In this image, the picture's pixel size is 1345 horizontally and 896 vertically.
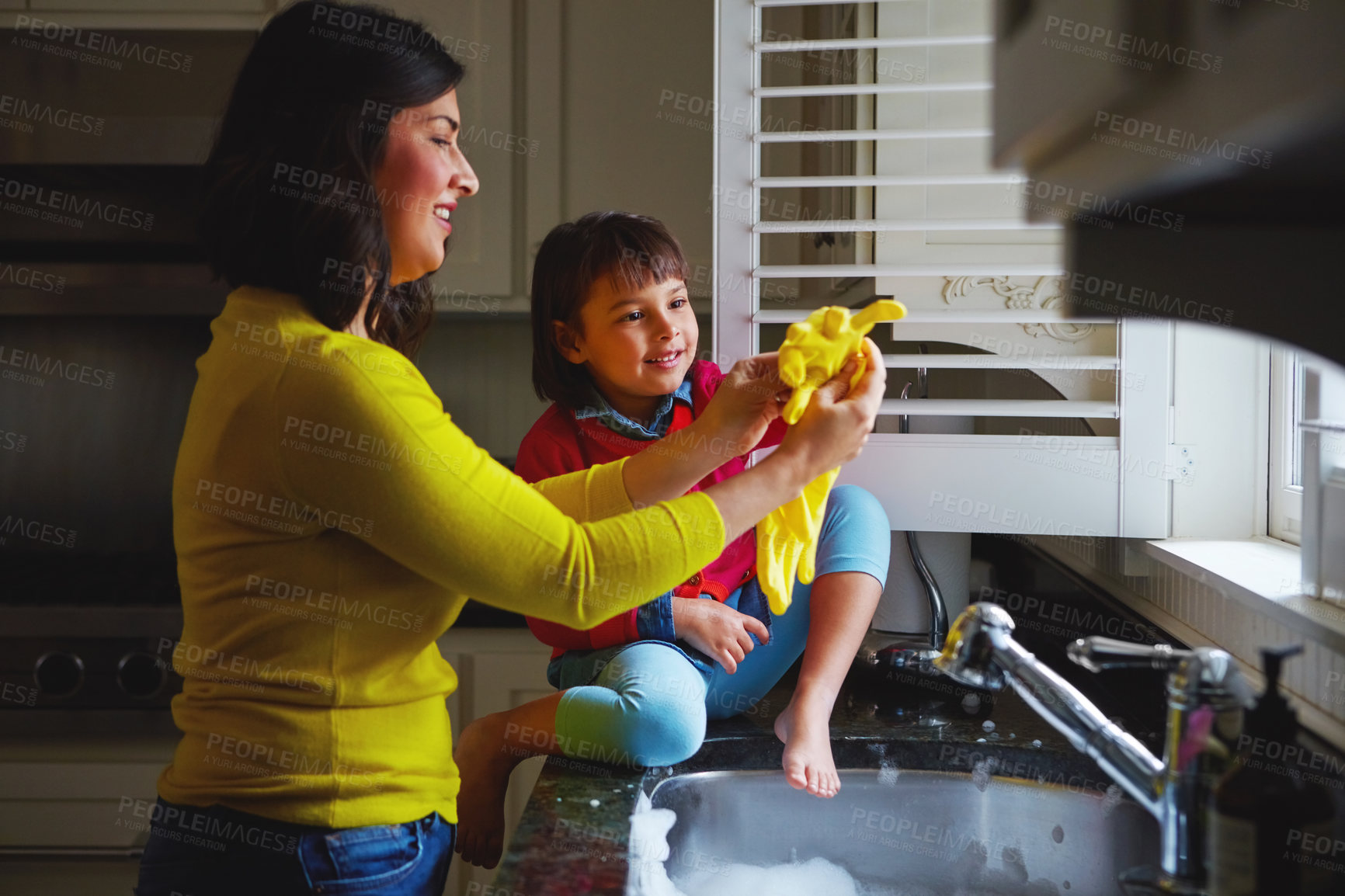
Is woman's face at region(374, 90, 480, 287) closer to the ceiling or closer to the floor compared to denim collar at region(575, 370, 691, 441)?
closer to the ceiling

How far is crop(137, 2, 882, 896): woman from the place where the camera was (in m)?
0.70

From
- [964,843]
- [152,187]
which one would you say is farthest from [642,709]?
[152,187]

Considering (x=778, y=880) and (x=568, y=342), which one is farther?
(x=568, y=342)

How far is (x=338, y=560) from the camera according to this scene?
756 mm

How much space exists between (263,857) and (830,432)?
0.53 m

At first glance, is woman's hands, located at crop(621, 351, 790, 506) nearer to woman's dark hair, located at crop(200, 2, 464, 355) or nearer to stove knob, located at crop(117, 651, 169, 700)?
woman's dark hair, located at crop(200, 2, 464, 355)

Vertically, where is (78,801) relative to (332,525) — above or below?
below

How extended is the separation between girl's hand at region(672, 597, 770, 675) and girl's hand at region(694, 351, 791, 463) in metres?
0.22

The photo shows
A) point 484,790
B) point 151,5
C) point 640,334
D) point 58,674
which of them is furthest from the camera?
point 151,5

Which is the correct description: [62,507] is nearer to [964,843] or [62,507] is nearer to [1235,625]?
[964,843]

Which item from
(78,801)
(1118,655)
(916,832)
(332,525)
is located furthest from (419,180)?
(78,801)

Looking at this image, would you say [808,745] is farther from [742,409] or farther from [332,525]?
[332,525]

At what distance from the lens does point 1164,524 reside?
3.75 ft

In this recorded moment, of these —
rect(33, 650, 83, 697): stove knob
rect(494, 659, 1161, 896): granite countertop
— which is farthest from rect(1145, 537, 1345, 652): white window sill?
rect(33, 650, 83, 697): stove knob
